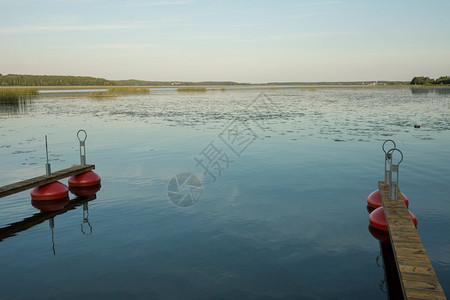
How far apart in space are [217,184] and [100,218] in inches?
207

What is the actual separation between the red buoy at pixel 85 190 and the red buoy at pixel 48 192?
2.81ft

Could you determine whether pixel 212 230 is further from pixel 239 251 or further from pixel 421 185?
pixel 421 185

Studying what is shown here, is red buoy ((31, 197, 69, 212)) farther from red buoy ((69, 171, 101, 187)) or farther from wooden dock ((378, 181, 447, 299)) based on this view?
wooden dock ((378, 181, 447, 299))

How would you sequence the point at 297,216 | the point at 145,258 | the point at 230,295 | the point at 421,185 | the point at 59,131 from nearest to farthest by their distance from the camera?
the point at 230,295 → the point at 145,258 → the point at 297,216 → the point at 421,185 → the point at 59,131

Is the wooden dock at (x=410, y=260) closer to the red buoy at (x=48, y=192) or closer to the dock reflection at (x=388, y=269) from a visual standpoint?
the dock reflection at (x=388, y=269)

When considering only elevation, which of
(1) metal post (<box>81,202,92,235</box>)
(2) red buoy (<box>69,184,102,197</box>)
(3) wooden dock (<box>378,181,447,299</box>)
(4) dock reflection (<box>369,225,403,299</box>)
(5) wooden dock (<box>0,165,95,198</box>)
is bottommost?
(4) dock reflection (<box>369,225,403,299</box>)

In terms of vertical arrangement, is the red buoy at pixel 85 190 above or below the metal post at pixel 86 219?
above

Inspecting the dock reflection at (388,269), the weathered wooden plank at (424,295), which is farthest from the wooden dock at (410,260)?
the dock reflection at (388,269)

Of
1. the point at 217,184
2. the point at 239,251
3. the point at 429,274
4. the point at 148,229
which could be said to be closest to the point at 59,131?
the point at 217,184

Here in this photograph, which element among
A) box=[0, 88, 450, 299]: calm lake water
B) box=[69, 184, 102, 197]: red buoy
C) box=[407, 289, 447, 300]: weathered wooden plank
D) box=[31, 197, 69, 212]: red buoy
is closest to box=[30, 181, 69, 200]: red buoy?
box=[31, 197, 69, 212]: red buoy

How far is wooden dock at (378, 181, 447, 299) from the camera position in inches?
250

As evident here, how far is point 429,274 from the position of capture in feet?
22.4

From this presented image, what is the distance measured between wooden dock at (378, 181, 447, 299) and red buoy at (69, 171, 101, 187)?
11.1 m

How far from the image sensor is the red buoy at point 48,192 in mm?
13922
